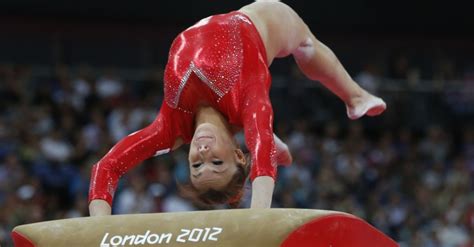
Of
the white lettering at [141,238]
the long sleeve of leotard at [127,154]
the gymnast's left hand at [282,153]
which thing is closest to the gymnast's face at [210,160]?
the long sleeve of leotard at [127,154]

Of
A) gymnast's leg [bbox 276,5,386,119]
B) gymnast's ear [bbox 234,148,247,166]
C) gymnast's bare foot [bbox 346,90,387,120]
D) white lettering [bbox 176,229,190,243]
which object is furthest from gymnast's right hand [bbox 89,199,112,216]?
gymnast's bare foot [bbox 346,90,387,120]

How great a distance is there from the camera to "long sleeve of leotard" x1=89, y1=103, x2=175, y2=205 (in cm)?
361

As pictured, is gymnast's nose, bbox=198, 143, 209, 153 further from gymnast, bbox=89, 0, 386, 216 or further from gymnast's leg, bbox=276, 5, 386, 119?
gymnast's leg, bbox=276, 5, 386, 119

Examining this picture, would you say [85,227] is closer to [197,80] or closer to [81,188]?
[197,80]

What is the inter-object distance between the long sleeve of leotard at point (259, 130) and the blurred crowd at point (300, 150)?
3396mm

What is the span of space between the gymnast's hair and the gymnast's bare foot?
3.30 ft

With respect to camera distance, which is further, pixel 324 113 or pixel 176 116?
pixel 324 113

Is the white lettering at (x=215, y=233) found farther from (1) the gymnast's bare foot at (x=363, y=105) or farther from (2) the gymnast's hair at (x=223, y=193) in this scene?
(1) the gymnast's bare foot at (x=363, y=105)

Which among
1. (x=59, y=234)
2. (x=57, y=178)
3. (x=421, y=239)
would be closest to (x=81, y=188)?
(x=57, y=178)

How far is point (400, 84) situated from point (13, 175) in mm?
4676

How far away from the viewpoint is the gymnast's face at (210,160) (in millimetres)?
3520

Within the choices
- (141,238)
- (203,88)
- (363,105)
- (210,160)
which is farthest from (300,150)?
(141,238)

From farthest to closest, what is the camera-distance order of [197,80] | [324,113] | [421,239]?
[324,113]
[421,239]
[197,80]

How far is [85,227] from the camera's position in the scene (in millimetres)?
2760
